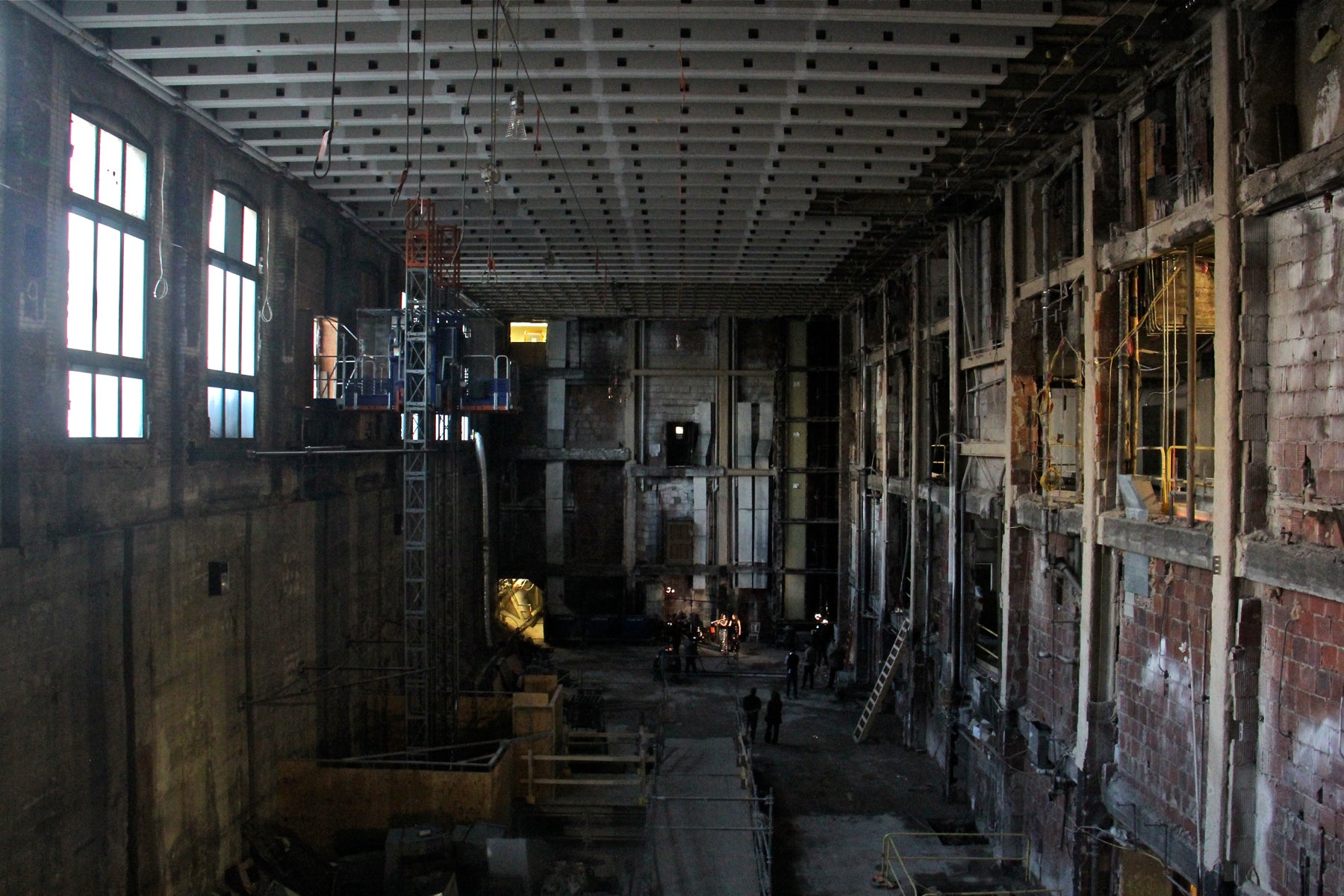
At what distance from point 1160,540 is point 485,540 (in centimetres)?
1775

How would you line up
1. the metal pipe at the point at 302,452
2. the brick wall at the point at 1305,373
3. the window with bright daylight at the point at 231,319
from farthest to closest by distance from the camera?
the metal pipe at the point at 302,452 → the window with bright daylight at the point at 231,319 → the brick wall at the point at 1305,373

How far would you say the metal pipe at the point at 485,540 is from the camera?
2327cm

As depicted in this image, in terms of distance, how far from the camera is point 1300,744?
6.89 metres

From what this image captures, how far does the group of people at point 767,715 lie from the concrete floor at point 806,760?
9.5 inches

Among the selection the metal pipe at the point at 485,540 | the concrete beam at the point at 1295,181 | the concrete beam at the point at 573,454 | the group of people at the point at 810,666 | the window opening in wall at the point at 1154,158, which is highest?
the window opening in wall at the point at 1154,158

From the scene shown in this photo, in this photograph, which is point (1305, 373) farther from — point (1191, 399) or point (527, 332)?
point (527, 332)

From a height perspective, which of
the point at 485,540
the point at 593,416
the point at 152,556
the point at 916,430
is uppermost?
the point at 593,416

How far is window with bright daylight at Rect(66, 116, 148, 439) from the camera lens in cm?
839

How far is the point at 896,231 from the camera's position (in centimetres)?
1606

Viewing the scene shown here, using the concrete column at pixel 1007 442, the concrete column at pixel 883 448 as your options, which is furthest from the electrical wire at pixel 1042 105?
A: the concrete column at pixel 883 448

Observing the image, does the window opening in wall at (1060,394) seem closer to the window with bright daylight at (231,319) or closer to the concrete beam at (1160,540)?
the concrete beam at (1160,540)

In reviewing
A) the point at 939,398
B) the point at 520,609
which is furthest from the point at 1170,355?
the point at 520,609

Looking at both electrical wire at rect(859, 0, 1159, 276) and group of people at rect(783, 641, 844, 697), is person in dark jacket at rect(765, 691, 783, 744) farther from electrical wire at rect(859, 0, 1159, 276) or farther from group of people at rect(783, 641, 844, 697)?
electrical wire at rect(859, 0, 1159, 276)

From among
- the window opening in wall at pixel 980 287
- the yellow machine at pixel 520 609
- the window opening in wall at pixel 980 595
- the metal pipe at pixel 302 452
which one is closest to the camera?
the metal pipe at pixel 302 452
